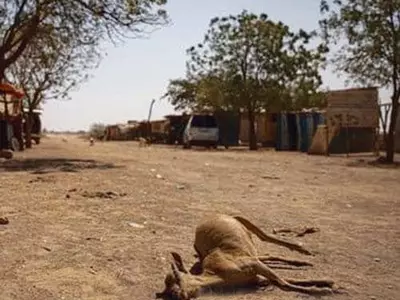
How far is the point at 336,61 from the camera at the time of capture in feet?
74.6

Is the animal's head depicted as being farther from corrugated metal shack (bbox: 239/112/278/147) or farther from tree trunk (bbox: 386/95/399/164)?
corrugated metal shack (bbox: 239/112/278/147)

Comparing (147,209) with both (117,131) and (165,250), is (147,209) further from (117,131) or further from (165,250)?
(117,131)

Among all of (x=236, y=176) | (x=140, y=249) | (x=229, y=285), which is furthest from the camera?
(x=236, y=176)

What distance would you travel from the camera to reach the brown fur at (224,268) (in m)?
4.54

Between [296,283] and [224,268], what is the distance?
627 millimetres

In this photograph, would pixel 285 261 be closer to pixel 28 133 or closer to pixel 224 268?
pixel 224 268

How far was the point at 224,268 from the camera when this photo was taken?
15.7 feet

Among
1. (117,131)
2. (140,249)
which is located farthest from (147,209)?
(117,131)

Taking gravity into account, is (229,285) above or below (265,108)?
below

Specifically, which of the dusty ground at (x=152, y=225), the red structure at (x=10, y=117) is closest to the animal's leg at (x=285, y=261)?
the dusty ground at (x=152, y=225)

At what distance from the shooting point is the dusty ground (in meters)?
5.04

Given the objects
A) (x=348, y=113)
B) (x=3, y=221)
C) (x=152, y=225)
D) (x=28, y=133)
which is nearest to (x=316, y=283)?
(x=152, y=225)

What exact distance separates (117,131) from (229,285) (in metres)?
67.2

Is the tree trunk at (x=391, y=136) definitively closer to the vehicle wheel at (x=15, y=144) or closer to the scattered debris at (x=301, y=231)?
the vehicle wheel at (x=15, y=144)
